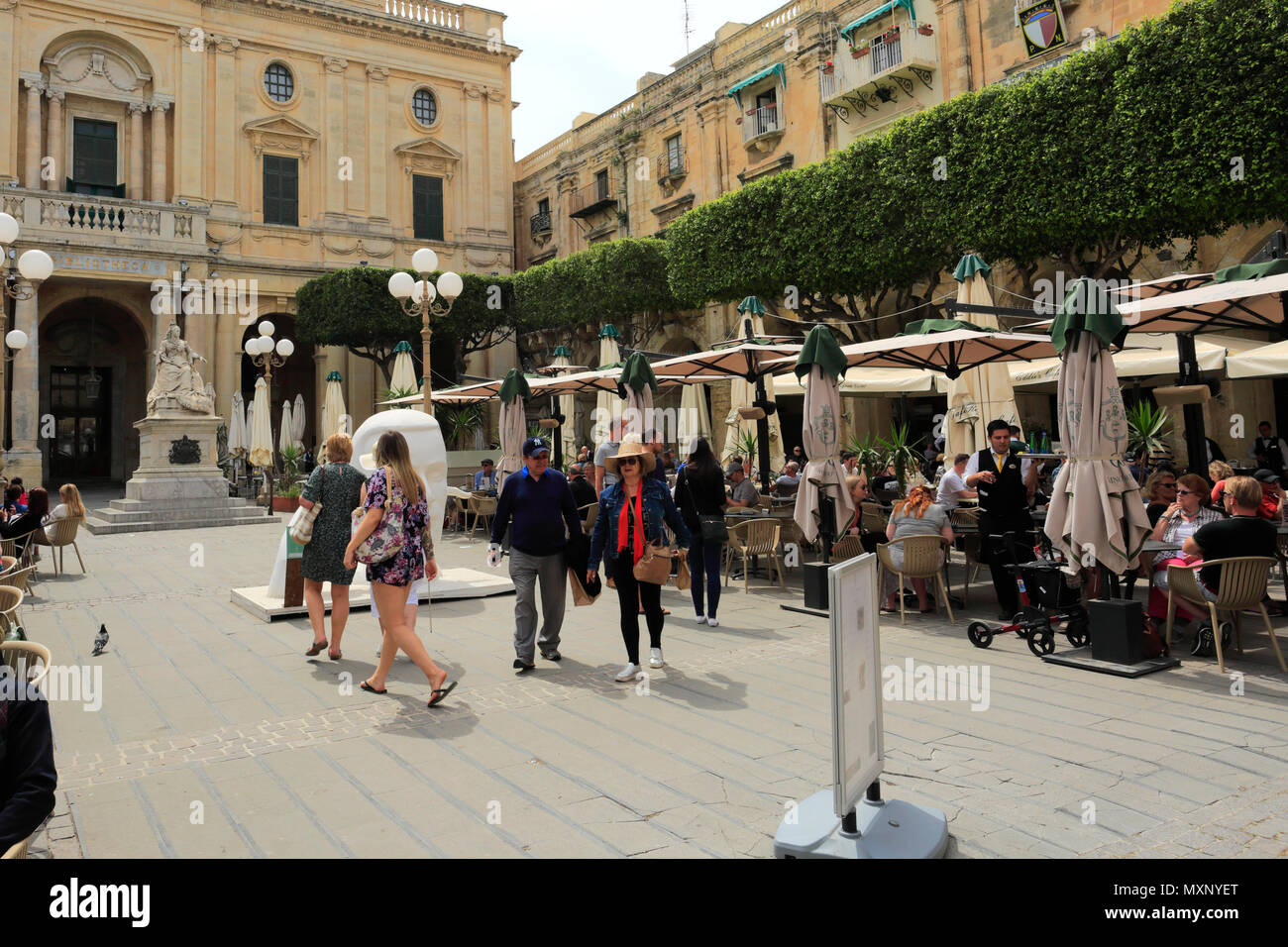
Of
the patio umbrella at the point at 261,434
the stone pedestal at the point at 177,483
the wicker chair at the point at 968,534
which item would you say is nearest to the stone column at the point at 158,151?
the patio umbrella at the point at 261,434

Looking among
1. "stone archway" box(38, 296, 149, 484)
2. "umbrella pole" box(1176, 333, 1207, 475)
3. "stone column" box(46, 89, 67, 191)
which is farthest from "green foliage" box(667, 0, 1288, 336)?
"stone archway" box(38, 296, 149, 484)

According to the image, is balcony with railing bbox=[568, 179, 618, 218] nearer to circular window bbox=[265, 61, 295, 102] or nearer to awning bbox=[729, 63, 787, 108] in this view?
awning bbox=[729, 63, 787, 108]

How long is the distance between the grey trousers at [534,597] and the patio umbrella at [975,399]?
28.5 ft

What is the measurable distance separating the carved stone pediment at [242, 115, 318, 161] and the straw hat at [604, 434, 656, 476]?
31722mm

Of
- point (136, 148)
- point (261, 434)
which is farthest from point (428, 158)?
point (261, 434)

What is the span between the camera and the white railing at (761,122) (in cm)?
2770

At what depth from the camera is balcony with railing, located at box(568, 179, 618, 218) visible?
34438mm

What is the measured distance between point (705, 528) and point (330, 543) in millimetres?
3377

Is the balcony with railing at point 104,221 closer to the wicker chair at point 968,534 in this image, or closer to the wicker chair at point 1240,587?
the wicker chair at point 968,534

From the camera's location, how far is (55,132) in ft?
95.1

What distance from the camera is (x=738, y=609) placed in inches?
350
